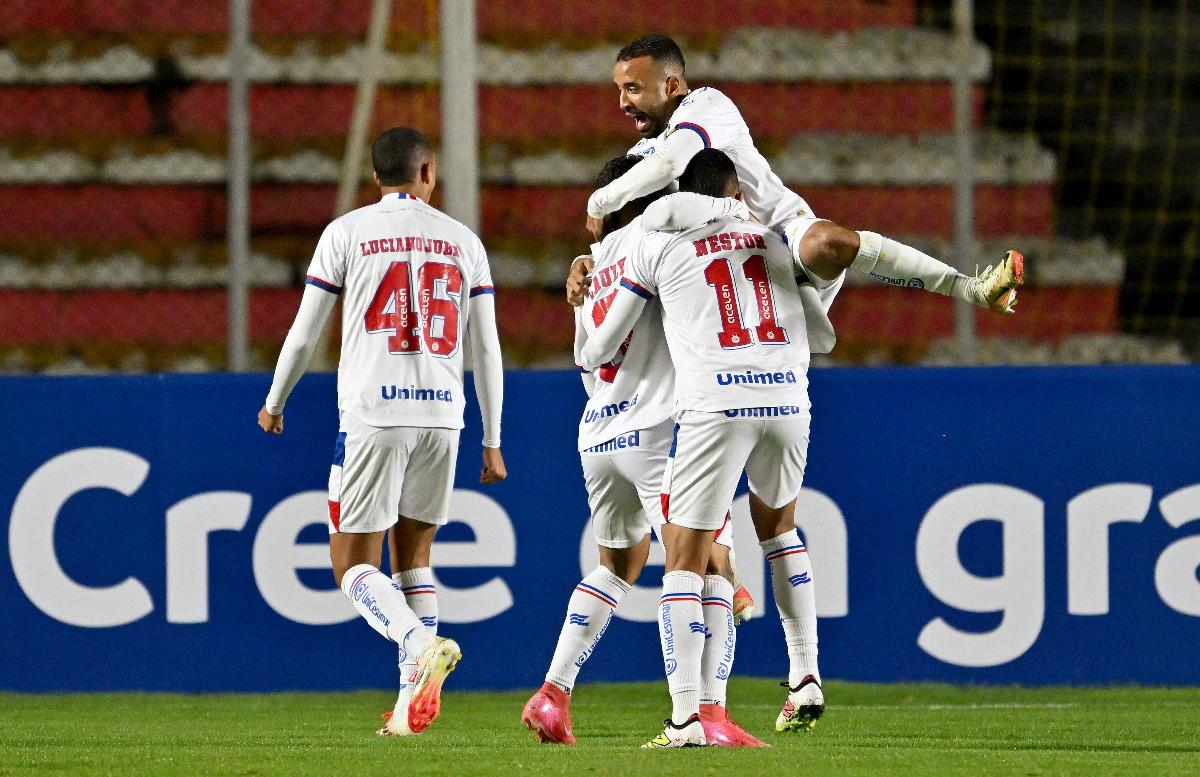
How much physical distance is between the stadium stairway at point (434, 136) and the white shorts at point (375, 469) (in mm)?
3882

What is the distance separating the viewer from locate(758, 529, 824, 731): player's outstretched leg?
4.69m

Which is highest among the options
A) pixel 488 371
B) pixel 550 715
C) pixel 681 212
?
pixel 681 212

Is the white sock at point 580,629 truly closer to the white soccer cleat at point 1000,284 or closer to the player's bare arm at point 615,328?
the player's bare arm at point 615,328

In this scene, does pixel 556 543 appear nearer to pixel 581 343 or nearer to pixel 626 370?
pixel 581 343

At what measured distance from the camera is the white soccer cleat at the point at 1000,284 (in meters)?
4.17

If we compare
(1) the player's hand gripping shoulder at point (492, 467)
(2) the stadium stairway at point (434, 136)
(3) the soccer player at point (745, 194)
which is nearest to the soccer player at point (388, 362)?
(1) the player's hand gripping shoulder at point (492, 467)

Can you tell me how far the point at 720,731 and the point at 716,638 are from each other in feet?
0.89

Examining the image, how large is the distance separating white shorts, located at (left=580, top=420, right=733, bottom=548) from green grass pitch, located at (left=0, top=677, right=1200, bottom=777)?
55 cm

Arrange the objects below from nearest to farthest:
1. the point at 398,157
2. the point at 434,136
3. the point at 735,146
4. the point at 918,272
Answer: the point at 918,272, the point at 735,146, the point at 398,157, the point at 434,136

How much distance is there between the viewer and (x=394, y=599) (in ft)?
15.8

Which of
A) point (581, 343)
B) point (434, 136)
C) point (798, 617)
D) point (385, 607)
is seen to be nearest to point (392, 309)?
point (581, 343)

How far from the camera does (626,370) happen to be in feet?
15.5

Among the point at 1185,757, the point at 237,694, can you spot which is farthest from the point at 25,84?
the point at 1185,757

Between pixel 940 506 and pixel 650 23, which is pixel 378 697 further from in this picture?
pixel 650 23
